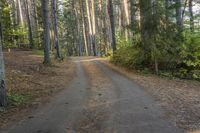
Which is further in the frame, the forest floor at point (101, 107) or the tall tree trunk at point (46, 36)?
the tall tree trunk at point (46, 36)

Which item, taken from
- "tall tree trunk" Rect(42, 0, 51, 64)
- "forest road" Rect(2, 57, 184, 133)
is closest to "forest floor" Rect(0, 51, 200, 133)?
"forest road" Rect(2, 57, 184, 133)

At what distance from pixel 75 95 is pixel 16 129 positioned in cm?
391

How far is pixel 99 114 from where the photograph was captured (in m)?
8.09

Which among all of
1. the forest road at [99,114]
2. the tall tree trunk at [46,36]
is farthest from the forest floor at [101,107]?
the tall tree trunk at [46,36]

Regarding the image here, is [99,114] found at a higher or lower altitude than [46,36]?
lower

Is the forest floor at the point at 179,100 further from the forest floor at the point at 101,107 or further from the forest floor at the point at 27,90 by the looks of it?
the forest floor at the point at 27,90

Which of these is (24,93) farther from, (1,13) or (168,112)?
(1,13)

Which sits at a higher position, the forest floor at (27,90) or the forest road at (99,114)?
the forest floor at (27,90)

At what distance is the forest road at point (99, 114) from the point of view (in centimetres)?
685

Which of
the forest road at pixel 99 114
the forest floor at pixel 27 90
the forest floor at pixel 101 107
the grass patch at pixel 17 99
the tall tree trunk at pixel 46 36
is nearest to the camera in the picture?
the forest road at pixel 99 114

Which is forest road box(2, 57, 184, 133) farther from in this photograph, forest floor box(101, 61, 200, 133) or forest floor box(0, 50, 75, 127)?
forest floor box(0, 50, 75, 127)

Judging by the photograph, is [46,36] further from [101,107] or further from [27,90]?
[101,107]

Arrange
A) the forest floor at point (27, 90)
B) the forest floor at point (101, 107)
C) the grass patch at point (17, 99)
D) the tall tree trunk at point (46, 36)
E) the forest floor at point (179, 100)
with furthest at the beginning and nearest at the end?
1. the tall tree trunk at point (46, 36)
2. the grass patch at point (17, 99)
3. the forest floor at point (27, 90)
4. the forest floor at point (179, 100)
5. the forest floor at point (101, 107)

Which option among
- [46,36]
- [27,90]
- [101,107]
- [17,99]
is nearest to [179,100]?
[101,107]
